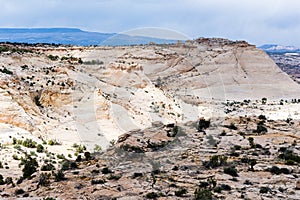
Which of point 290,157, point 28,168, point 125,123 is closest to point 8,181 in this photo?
Result: point 28,168

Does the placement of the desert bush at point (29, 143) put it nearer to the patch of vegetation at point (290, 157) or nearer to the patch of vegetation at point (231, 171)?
the patch of vegetation at point (231, 171)

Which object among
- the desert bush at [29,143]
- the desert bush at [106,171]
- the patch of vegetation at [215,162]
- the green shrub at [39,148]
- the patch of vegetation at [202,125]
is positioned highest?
the patch of vegetation at [202,125]

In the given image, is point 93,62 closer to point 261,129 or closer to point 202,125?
point 202,125

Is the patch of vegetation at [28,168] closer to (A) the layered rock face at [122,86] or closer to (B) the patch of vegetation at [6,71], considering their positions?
(A) the layered rock face at [122,86]

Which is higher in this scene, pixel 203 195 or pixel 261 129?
pixel 261 129

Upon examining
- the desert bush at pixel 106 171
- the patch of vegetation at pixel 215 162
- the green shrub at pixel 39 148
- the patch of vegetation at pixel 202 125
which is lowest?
the green shrub at pixel 39 148

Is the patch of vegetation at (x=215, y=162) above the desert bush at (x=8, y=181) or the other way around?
above

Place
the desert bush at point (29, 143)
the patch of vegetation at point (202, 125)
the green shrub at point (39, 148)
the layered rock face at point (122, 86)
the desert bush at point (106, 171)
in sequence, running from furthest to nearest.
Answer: the layered rock face at point (122, 86)
the desert bush at point (29, 143)
the green shrub at point (39, 148)
the patch of vegetation at point (202, 125)
the desert bush at point (106, 171)

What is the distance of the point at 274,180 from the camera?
10758mm

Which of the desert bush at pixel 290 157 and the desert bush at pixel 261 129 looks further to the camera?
the desert bush at pixel 261 129

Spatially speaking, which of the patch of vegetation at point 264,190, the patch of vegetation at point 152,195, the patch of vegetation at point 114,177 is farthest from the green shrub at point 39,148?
the patch of vegetation at point 264,190

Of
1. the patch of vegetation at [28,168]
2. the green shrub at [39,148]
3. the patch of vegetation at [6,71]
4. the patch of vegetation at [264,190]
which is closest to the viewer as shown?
the patch of vegetation at [264,190]

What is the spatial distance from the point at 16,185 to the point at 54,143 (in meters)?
7.27

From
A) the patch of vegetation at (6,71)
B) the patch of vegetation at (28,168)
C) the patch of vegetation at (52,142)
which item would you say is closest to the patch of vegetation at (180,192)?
the patch of vegetation at (28,168)
